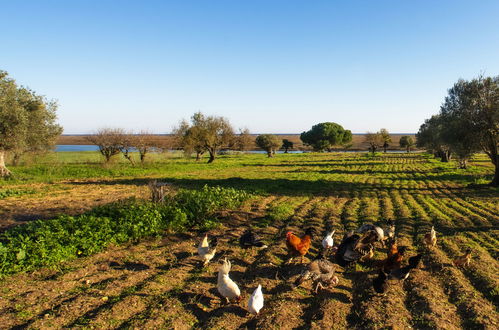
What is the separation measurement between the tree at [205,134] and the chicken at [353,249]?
37.3 metres

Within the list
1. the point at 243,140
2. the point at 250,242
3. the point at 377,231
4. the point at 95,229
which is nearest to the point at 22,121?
the point at 95,229

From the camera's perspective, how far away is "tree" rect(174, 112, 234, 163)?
44.2m

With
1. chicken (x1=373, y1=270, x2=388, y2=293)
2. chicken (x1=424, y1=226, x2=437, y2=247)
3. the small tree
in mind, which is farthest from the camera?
the small tree

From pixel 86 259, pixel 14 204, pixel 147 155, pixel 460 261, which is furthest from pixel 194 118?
pixel 460 261

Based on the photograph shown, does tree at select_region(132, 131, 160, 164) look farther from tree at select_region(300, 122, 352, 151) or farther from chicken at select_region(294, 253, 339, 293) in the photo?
tree at select_region(300, 122, 352, 151)

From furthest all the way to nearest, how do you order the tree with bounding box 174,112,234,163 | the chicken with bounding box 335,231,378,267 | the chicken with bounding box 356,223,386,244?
the tree with bounding box 174,112,234,163, the chicken with bounding box 356,223,386,244, the chicken with bounding box 335,231,378,267

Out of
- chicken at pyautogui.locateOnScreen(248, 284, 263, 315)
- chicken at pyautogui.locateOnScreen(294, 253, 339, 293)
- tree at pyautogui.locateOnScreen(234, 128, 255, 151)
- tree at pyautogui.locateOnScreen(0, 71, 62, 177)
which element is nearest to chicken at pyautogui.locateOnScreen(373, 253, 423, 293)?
chicken at pyautogui.locateOnScreen(294, 253, 339, 293)

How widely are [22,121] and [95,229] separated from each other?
19.2 meters

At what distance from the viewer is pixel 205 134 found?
44.2m

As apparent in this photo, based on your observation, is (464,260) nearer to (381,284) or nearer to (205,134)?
(381,284)

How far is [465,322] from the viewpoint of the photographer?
554 cm

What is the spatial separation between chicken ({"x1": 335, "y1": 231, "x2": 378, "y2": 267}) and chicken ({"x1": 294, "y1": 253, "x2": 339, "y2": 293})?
1.13 metres

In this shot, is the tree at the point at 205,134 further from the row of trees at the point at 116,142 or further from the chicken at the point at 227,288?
the chicken at the point at 227,288

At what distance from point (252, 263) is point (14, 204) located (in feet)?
46.6
